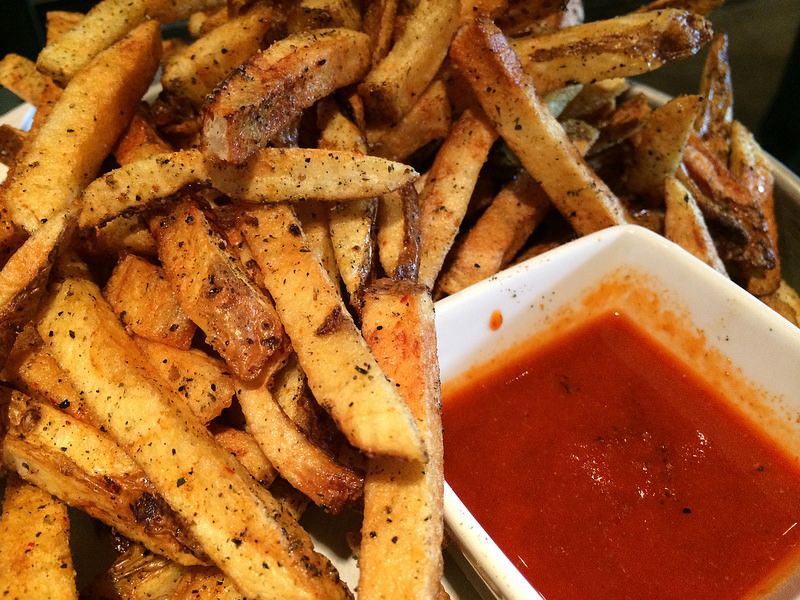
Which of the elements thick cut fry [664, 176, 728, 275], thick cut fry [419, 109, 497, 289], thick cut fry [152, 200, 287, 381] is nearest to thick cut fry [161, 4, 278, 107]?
thick cut fry [152, 200, 287, 381]

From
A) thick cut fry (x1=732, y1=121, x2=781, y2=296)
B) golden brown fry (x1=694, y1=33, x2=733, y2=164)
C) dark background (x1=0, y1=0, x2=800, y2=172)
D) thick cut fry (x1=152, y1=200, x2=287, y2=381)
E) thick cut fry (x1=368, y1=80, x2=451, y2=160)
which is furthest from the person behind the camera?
dark background (x1=0, y1=0, x2=800, y2=172)

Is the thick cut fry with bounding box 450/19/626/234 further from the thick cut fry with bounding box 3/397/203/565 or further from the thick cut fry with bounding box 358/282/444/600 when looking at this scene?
the thick cut fry with bounding box 3/397/203/565

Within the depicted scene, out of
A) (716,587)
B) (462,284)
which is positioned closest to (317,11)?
(462,284)

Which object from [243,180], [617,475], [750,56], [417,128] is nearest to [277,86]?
[243,180]

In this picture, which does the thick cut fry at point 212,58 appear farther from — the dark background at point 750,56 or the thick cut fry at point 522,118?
the dark background at point 750,56

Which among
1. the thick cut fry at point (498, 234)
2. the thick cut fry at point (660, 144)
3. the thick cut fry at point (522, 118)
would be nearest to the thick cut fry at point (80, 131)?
the thick cut fry at point (522, 118)

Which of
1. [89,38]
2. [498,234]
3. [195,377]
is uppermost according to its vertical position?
[89,38]

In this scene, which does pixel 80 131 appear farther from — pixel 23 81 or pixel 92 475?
pixel 92 475
